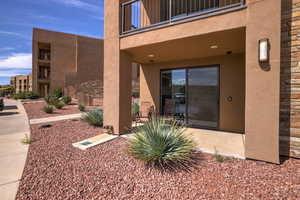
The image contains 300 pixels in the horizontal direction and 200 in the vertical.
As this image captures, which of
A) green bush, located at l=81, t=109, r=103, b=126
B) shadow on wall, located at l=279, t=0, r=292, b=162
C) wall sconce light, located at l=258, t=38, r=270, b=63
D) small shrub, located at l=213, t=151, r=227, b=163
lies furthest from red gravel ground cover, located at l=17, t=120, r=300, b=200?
green bush, located at l=81, t=109, r=103, b=126

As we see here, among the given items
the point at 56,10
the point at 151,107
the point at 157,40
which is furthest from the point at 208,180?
the point at 56,10

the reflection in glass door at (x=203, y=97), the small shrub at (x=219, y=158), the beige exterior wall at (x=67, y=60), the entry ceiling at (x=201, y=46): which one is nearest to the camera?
the small shrub at (x=219, y=158)

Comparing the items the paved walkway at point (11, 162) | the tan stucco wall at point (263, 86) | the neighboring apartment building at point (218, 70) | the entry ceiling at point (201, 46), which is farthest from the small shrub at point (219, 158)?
the paved walkway at point (11, 162)

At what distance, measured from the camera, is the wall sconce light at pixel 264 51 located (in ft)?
10.00

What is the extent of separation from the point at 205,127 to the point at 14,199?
599 centimetres

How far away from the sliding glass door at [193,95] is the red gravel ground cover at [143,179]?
3.06 meters

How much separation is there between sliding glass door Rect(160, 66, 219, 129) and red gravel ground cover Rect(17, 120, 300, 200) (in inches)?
121

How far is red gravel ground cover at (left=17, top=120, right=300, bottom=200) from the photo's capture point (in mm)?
2289

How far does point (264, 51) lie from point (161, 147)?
2.98 m

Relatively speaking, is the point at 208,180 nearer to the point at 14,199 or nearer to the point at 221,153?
the point at 221,153

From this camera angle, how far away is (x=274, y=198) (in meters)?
2.17

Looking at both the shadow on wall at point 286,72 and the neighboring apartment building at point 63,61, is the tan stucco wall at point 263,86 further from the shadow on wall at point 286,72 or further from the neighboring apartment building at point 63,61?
the neighboring apartment building at point 63,61

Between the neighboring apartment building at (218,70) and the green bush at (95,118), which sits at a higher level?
the neighboring apartment building at (218,70)

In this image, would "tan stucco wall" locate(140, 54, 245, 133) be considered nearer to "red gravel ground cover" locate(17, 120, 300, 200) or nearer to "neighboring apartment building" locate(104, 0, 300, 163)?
Result: "neighboring apartment building" locate(104, 0, 300, 163)
